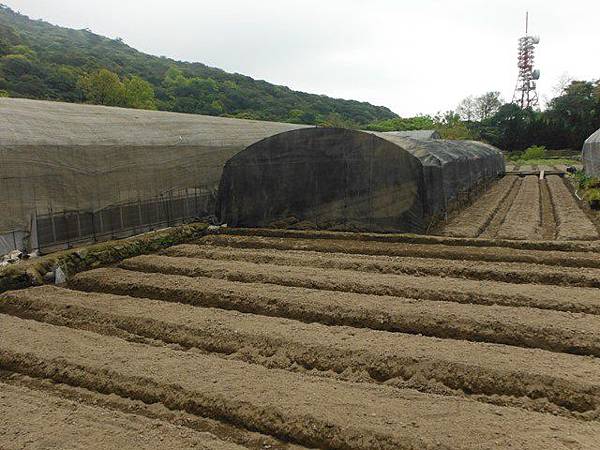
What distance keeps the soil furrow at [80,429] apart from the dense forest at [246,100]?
43174 millimetres

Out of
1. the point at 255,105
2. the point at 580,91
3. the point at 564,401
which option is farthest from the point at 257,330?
the point at 580,91

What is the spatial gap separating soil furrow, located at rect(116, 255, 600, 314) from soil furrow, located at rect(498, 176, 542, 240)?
143 inches

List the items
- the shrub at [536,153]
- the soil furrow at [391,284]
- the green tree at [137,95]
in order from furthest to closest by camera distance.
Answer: the shrub at [536,153], the green tree at [137,95], the soil furrow at [391,284]

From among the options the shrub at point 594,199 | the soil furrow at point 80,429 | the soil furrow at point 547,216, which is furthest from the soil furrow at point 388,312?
the shrub at point 594,199

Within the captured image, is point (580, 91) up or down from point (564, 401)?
up

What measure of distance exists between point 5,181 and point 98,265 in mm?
2390

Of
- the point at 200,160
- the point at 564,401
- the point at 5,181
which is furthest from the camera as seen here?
the point at 200,160

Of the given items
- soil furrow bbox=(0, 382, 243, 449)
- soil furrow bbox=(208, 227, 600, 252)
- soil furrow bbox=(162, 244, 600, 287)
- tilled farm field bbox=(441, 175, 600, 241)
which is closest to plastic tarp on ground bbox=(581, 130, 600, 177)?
tilled farm field bbox=(441, 175, 600, 241)

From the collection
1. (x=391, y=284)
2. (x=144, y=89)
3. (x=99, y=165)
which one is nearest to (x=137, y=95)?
(x=144, y=89)

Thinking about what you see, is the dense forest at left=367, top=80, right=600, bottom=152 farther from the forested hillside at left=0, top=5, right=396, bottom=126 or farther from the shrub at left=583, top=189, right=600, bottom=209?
the shrub at left=583, top=189, right=600, bottom=209

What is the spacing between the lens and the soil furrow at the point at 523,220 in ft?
34.1

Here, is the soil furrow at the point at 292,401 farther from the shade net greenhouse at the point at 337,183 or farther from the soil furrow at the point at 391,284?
the shade net greenhouse at the point at 337,183

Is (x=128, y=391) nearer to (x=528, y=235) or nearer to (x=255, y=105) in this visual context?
(x=528, y=235)

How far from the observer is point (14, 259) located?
8617 mm
